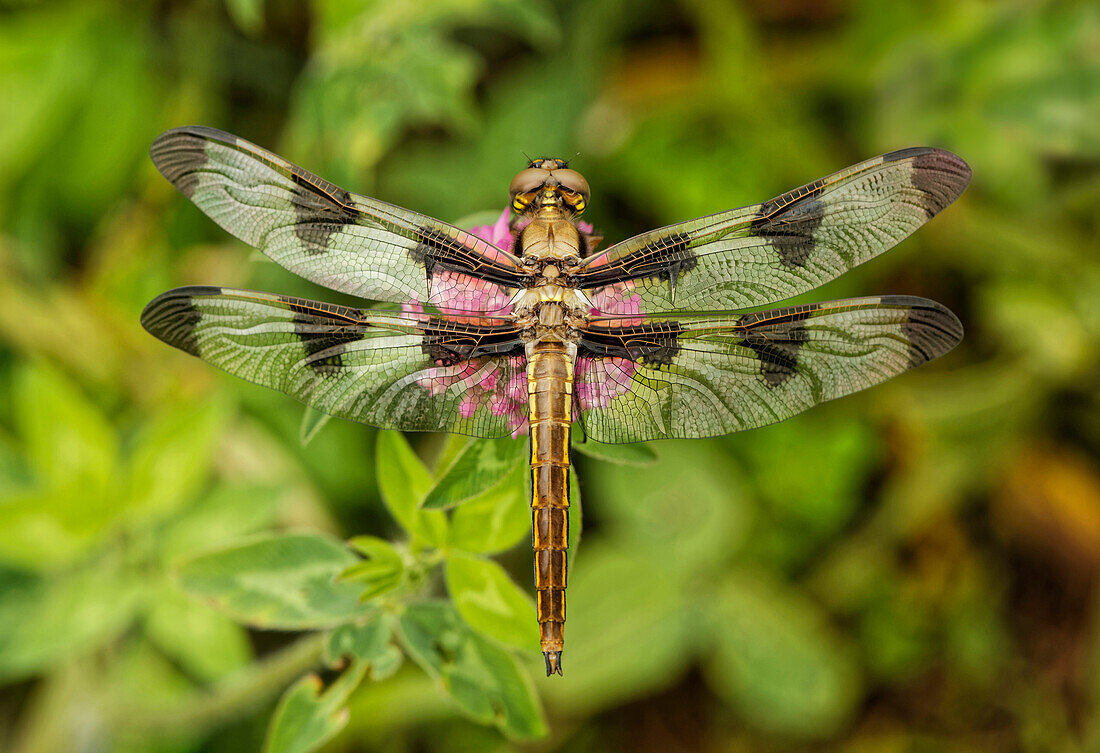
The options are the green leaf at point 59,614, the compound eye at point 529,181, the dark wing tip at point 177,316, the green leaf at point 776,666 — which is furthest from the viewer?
the green leaf at point 776,666

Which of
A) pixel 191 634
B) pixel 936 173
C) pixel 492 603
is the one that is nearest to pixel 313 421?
pixel 492 603

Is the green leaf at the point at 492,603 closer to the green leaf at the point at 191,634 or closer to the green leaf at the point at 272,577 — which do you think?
the green leaf at the point at 272,577

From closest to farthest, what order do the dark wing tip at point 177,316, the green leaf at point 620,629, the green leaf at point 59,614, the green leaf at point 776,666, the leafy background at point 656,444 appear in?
the dark wing tip at point 177,316 < the green leaf at point 59,614 < the leafy background at point 656,444 < the green leaf at point 620,629 < the green leaf at point 776,666

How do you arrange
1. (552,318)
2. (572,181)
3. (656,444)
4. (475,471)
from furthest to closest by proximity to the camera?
(656,444), (572,181), (552,318), (475,471)

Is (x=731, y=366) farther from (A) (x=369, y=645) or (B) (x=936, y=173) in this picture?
(A) (x=369, y=645)

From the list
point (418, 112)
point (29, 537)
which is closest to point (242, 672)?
point (29, 537)

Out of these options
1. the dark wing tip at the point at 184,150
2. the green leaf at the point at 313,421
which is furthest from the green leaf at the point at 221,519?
the dark wing tip at the point at 184,150

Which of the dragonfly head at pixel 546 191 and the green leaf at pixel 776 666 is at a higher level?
the dragonfly head at pixel 546 191
